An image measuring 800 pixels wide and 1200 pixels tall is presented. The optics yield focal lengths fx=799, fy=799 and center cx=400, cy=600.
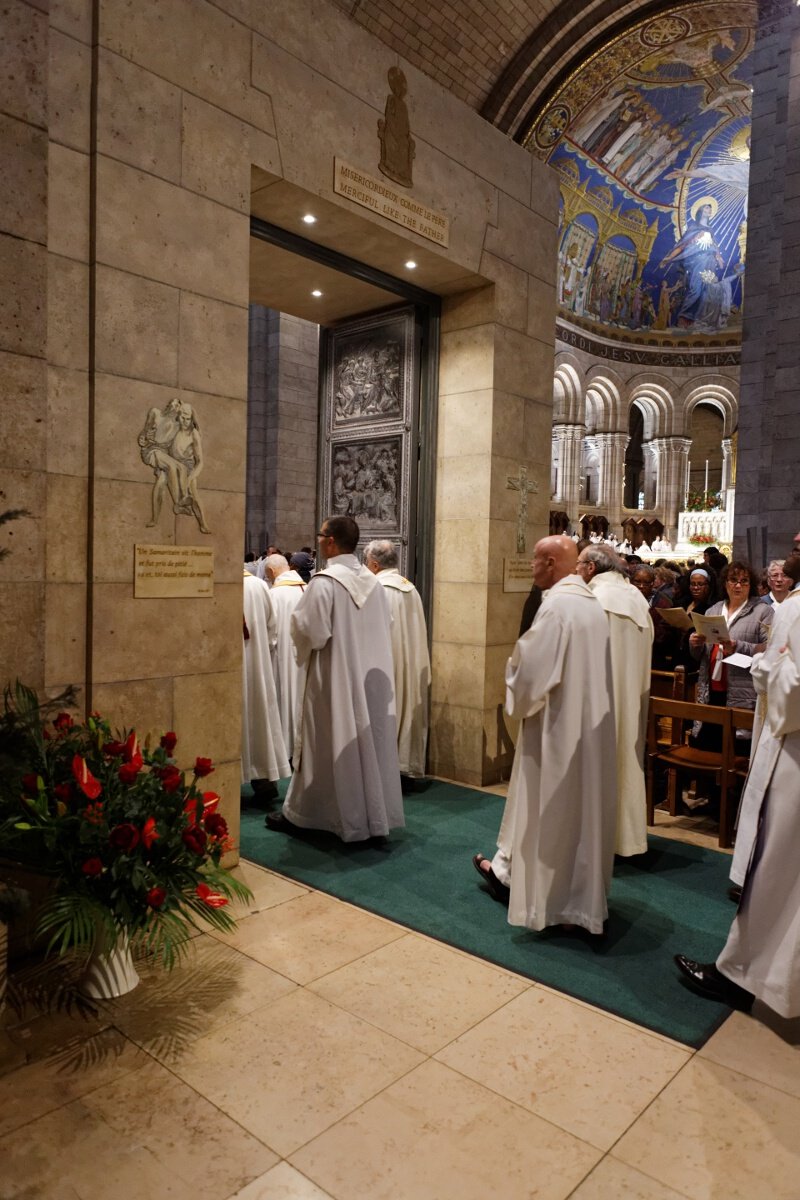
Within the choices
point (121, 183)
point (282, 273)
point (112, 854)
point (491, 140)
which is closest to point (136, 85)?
point (121, 183)

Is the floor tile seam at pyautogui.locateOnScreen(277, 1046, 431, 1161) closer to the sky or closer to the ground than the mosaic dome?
closer to the ground

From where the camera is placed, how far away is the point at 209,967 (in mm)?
3494

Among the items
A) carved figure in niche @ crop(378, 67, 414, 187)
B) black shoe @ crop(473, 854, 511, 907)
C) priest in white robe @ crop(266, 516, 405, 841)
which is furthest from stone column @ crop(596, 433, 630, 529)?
black shoe @ crop(473, 854, 511, 907)

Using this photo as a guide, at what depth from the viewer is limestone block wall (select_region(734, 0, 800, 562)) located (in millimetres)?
10219

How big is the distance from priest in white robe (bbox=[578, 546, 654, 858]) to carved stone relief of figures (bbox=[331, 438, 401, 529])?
218cm

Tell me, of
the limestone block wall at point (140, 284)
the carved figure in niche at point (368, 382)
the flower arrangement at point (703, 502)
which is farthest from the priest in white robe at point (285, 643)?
the flower arrangement at point (703, 502)

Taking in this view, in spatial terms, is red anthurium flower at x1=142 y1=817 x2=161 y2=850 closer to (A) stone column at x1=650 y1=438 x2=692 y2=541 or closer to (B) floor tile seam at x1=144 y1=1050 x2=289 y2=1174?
Answer: (B) floor tile seam at x1=144 y1=1050 x2=289 y2=1174

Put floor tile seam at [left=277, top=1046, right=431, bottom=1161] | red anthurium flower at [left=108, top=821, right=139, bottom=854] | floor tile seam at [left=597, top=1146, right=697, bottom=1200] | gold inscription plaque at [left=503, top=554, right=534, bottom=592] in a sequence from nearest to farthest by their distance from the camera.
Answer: floor tile seam at [left=597, top=1146, right=697, bottom=1200] < floor tile seam at [left=277, top=1046, right=431, bottom=1161] < red anthurium flower at [left=108, top=821, right=139, bottom=854] < gold inscription plaque at [left=503, top=554, right=534, bottom=592]

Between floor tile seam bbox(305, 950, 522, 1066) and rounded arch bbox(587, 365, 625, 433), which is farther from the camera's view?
rounded arch bbox(587, 365, 625, 433)

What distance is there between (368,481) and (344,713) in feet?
8.55

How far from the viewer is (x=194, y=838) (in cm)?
307

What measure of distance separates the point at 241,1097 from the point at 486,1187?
2.79 feet

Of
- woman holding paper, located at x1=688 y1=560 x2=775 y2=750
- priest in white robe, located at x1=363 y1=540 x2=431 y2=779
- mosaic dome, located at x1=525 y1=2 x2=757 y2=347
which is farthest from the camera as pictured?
mosaic dome, located at x1=525 y1=2 x2=757 y2=347

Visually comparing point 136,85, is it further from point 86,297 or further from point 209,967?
point 209,967
